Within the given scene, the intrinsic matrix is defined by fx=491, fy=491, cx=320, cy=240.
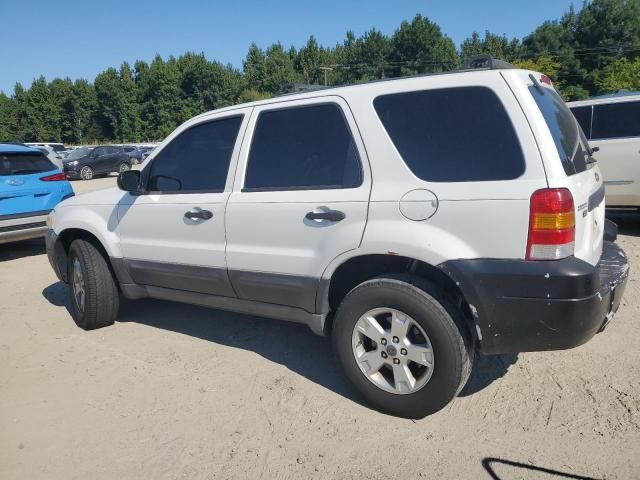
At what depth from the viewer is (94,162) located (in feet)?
77.9

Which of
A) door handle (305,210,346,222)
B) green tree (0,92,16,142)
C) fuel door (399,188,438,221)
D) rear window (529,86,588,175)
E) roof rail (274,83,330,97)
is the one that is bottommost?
door handle (305,210,346,222)

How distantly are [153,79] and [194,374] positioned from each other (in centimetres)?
8162

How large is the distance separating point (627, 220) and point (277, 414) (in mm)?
7302

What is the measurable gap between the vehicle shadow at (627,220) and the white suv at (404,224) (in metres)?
4.62

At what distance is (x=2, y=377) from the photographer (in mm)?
3625

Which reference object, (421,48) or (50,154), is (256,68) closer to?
(421,48)

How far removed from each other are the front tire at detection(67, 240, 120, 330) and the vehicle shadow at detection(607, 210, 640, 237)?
6.80 meters

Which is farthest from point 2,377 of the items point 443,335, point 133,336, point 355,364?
point 443,335

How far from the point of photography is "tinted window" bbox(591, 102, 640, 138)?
22.3 feet

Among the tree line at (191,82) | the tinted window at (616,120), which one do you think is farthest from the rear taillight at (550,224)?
the tree line at (191,82)

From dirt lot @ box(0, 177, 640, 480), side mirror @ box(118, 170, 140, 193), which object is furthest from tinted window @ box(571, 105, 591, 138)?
side mirror @ box(118, 170, 140, 193)

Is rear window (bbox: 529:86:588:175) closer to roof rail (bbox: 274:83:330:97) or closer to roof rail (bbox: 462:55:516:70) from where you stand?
roof rail (bbox: 462:55:516:70)

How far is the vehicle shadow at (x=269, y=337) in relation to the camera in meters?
3.35

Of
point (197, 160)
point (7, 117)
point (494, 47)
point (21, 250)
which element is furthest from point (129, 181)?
point (7, 117)
